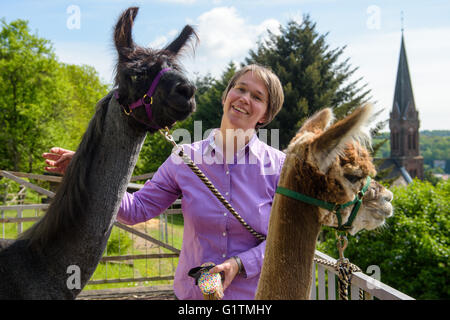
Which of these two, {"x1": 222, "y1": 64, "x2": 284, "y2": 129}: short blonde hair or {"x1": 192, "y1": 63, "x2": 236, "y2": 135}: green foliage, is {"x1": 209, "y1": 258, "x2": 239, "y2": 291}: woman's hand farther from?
{"x1": 192, "y1": 63, "x2": 236, "y2": 135}: green foliage

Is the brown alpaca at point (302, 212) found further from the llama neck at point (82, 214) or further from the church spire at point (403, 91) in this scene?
the church spire at point (403, 91)

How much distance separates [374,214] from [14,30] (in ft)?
81.9

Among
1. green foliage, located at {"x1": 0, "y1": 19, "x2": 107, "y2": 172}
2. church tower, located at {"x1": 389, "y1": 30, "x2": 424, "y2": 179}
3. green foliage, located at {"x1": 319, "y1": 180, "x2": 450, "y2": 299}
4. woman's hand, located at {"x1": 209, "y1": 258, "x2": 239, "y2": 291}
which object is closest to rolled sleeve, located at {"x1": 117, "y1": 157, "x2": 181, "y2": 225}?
woman's hand, located at {"x1": 209, "y1": 258, "x2": 239, "y2": 291}

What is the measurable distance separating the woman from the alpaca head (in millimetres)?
405

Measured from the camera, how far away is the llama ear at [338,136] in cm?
133

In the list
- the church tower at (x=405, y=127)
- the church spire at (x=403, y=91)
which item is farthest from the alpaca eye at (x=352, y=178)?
the church tower at (x=405, y=127)

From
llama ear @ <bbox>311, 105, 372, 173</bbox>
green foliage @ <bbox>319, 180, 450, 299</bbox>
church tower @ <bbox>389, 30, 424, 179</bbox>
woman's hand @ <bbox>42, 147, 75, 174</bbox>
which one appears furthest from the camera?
church tower @ <bbox>389, 30, 424, 179</bbox>

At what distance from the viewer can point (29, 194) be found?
19.6 m

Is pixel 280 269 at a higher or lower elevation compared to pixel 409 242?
higher

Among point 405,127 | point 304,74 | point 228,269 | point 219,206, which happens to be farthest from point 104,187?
point 405,127

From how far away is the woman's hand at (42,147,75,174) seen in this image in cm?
203

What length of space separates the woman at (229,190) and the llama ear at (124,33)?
2.12 ft
